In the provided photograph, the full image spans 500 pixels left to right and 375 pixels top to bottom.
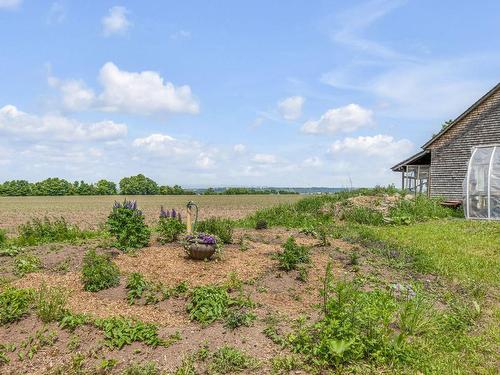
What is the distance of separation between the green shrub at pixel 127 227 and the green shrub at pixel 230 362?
493 cm


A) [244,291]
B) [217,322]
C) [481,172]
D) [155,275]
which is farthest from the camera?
[481,172]

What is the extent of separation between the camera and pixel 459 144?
2258 centimetres

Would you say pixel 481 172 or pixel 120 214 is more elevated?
pixel 481 172

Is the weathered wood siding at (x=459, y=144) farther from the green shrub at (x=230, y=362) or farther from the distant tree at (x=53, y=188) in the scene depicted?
the distant tree at (x=53, y=188)

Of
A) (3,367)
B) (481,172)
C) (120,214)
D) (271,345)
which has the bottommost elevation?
(3,367)

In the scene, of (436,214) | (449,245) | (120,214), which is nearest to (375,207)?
(436,214)

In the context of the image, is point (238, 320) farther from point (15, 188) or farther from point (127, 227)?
point (15, 188)

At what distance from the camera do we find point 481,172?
18359 millimetres

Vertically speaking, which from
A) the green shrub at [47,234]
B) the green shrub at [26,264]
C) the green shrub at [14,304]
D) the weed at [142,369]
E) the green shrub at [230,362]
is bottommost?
the weed at [142,369]

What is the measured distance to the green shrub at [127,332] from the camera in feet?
15.3

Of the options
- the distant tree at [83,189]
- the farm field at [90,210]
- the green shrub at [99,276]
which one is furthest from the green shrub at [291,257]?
the distant tree at [83,189]

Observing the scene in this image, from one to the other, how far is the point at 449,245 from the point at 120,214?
8.85 metres

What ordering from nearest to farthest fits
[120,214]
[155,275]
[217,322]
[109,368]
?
[109,368], [217,322], [155,275], [120,214]

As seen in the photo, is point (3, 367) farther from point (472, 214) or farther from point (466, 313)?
point (472, 214)
